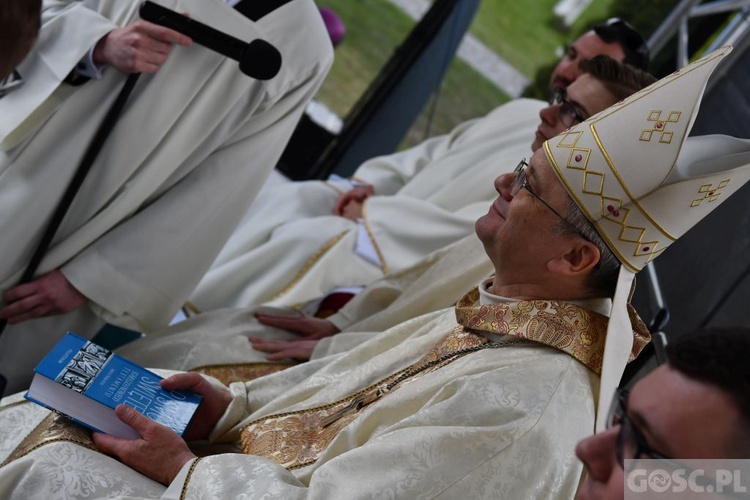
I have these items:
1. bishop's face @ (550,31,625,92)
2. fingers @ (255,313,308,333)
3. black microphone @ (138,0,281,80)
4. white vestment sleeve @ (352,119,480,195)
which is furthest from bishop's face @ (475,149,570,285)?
white vestment sleeve @ (352,119,480,195)

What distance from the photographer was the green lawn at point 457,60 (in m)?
7.50

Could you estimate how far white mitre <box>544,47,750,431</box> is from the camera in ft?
6.39

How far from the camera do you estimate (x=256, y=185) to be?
292cm

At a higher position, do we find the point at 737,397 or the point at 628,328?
the point at 737,397

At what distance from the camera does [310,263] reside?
3521 millimetres

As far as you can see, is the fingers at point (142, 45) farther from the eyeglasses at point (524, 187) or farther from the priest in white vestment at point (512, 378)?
the eyeglasses at point (524, 187)

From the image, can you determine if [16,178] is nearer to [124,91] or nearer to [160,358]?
[124,91]

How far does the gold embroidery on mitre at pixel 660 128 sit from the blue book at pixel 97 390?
3.78 ft

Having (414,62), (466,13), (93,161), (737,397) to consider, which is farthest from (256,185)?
(466,13)

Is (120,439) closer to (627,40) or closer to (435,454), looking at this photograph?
(435,454)

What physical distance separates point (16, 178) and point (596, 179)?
1.52m

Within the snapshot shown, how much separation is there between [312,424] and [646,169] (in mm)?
910

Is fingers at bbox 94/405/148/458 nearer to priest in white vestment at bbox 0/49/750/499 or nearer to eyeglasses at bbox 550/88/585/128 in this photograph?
priest in white vestment at bbox 0/49/750/499

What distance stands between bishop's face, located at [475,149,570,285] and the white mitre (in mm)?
40
